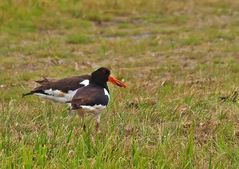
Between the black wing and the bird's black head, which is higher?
the bird's black head

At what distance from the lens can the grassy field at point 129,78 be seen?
5652mm

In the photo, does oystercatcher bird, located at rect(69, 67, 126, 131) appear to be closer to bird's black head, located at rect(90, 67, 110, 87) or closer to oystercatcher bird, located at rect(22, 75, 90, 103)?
bird's black head, located at rect(90, 67, 110, 87)

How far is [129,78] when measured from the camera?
10969 millimetres

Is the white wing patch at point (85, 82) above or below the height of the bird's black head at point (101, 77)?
below

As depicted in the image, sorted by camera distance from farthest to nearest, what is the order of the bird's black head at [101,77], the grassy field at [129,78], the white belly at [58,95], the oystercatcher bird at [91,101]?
the white belly at [58,95] < the bird's black head at [101,77] < the oystercatcher bird at [91,101] < the grassy field at [129,78]

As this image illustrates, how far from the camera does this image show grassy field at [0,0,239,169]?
18.5ft

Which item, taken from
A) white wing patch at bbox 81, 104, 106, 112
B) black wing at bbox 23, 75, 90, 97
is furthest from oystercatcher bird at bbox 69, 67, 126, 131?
black wing at bbox 23, 75, 90, 97

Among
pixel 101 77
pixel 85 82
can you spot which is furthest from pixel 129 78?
pixel 101 77

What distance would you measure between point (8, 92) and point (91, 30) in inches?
282

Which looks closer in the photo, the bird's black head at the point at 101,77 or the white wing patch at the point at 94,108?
the white wing patch at the point at 94,108

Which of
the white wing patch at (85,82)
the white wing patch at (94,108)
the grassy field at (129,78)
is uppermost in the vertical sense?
the white wing patch at (94,108)

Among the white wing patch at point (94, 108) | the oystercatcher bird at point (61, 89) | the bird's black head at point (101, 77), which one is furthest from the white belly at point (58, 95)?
the white wing patch at point (94, 108)

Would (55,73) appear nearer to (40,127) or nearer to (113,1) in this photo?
(40,127)

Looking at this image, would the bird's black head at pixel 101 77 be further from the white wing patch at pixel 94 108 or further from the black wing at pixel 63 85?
the white wing patch at pixel 94 108
